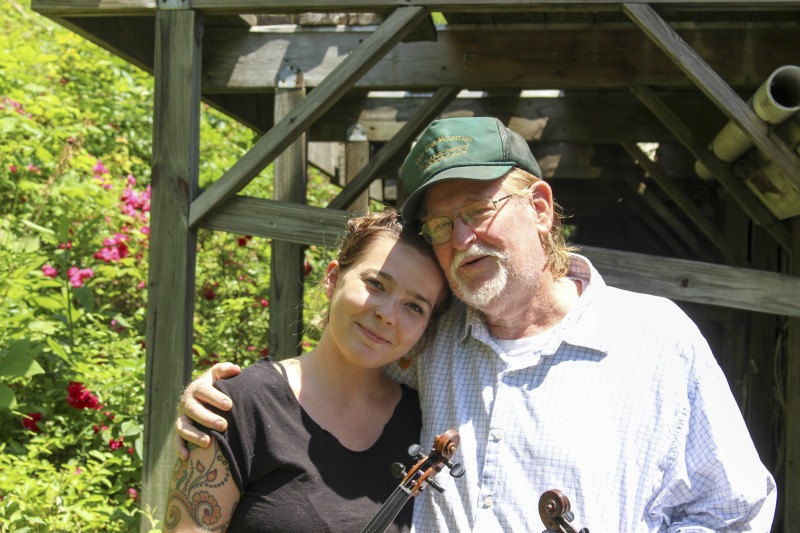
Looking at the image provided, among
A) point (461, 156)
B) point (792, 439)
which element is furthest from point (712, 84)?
point (792, 439)

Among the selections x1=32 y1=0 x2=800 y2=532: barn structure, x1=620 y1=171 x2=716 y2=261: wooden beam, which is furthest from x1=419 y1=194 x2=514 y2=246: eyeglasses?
x1=620 y1=171 x2=716 y2=261: wooden beam

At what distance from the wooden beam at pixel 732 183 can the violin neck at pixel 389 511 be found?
364cm

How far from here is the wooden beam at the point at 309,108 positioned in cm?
382

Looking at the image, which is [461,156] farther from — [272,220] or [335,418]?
[272,220]

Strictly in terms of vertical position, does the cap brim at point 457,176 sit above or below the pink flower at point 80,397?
above

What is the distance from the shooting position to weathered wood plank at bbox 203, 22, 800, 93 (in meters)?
4.83

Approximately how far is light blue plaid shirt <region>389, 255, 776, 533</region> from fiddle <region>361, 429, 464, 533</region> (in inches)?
6.3

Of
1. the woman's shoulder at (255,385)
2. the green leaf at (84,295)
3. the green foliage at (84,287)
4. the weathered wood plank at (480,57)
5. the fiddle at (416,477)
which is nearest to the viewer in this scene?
the fiddle at (416,477)

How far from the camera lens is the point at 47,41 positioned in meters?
9.02

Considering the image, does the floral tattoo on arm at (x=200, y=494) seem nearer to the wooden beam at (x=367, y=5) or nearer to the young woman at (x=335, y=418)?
the young woman at (x=335, y=418)

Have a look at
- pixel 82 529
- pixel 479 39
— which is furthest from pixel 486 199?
pixel 479 39

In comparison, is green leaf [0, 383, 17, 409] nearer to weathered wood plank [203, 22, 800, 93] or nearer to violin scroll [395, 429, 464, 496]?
weathered wood plank [203, 22, 800, 93]

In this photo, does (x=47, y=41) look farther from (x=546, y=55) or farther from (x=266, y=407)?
(x=266, y=407)

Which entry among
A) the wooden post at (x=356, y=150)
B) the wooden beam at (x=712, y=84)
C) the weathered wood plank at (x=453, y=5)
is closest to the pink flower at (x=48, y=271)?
the weathered wood plank at (x=453, y=5)
